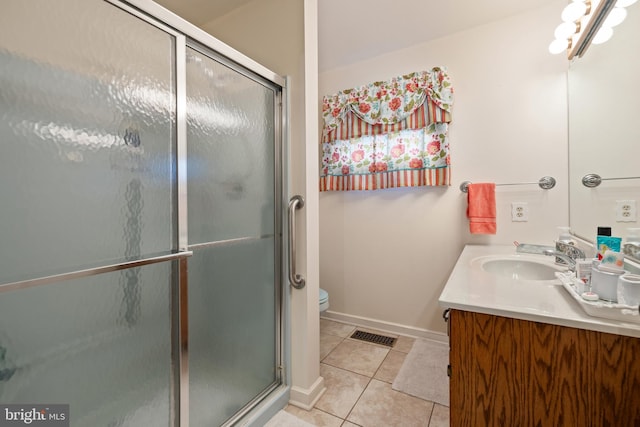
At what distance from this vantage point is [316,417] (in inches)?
53.4

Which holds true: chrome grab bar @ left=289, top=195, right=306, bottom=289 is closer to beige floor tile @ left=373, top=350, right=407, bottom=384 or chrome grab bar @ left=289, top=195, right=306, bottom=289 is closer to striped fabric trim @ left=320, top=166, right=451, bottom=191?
beige floor tile @ left=373, top=350, right=407, bottom=384

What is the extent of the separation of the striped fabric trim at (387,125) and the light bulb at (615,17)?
2.83 feet

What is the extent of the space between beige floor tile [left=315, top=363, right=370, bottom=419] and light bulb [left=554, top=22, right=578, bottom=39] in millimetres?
2316

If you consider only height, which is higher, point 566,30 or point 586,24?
point 566,30

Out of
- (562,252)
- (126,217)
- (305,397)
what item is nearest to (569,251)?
(562,252)

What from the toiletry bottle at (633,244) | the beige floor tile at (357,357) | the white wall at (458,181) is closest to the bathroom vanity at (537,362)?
the toiletry bottle at (633,244)

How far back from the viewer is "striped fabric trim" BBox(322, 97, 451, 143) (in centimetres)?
199

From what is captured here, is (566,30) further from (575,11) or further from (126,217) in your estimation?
(126,217)

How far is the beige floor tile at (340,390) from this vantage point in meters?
1.42

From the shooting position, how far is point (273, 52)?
150cm

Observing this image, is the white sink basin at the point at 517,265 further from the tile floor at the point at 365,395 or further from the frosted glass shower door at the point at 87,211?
the frosted glass shower door at the point at 87,211

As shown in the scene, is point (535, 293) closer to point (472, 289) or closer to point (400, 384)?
point (472, 289)

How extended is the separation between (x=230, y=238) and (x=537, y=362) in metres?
1.19

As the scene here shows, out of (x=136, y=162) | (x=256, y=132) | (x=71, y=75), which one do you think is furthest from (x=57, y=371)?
(x=256, y=132)
